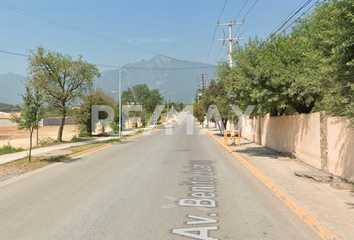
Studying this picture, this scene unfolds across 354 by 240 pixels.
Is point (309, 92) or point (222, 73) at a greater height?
point (222, 73)

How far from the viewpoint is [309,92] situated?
1137 cm

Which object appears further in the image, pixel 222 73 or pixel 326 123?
pixel 222 73

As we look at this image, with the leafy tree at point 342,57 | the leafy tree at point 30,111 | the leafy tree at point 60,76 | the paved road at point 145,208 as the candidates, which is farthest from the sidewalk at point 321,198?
the leafy tree at point 60,76

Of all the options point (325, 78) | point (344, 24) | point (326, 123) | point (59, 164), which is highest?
point (344, 24)

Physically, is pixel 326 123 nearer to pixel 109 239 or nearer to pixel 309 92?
pixel 309 92

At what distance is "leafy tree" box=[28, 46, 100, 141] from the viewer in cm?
2252

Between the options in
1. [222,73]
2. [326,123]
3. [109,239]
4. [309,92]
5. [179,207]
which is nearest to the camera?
[109,239]

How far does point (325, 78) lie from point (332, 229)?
10.4 ft

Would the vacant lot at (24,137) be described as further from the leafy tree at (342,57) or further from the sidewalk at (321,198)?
the leafy tree at (342,57)

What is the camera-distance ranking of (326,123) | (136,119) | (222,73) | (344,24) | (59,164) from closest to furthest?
1. (344,24)
2. (326,123)
3. (59,164)
4. (222,73)
5. (136,119)

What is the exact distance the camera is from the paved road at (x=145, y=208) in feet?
15.8

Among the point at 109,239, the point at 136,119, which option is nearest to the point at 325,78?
the point at 109,239

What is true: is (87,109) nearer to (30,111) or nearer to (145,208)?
(30,111)

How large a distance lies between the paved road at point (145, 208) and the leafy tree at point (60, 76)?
47.5ft
